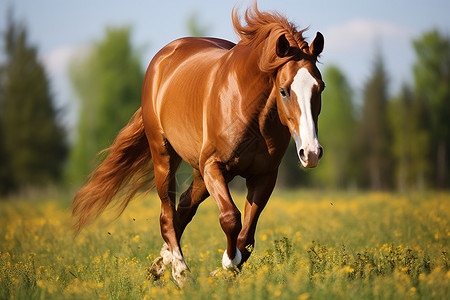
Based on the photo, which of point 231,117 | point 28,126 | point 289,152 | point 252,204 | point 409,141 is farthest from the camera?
point 409,141

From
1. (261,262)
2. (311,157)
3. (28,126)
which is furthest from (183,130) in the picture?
Answer: (28,126)

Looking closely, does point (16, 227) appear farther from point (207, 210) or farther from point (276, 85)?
point (276, 85)

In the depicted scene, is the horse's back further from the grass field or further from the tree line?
the tree line

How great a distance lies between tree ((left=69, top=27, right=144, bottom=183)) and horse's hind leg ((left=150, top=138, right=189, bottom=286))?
75.1 ft

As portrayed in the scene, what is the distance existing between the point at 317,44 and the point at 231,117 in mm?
934

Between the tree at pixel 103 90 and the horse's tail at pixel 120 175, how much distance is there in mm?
22160

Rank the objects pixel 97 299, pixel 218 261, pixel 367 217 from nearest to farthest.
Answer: pixel 97 299, pixel 218 261, pixel 367 217

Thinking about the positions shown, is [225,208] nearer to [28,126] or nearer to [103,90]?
[103,90]

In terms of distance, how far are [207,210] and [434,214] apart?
5751mm

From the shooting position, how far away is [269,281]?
15.0ft

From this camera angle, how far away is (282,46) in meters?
4.42

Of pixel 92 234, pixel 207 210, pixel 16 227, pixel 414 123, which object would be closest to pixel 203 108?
pixel 92 234

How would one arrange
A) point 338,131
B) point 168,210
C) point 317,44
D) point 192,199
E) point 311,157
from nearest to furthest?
1. point 311,157
2. point 317,44
3. point 168,210
4. point 192,199
5. point 338,131

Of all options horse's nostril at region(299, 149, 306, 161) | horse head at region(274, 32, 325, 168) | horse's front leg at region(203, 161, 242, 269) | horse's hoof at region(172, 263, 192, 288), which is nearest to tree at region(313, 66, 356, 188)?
horse's hoof at region(172, 263, 192, 288)
